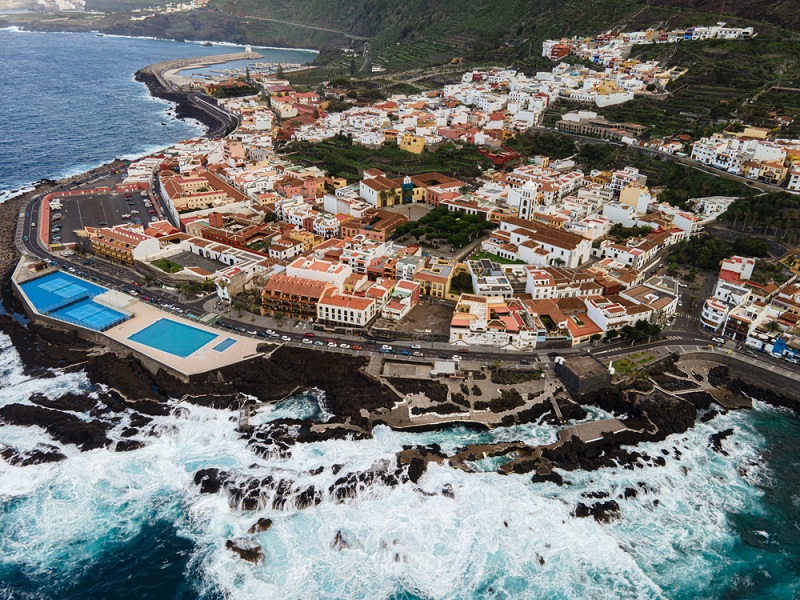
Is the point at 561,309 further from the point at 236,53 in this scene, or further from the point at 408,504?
the point at 236,53

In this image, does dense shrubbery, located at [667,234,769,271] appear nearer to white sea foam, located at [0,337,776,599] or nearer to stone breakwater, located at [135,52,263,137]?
white sea foam, located at [0,337,776,599]

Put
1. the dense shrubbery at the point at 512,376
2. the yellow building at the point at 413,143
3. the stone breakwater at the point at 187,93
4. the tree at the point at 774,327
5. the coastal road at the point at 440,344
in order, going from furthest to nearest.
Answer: the stone breakwater at the point at 187,93 → the yellow building at the point at 413,143 → the tree at the point at 774,327 → the coastal road at the point at 440,344 → the dense shrubbery at the point at 512,376

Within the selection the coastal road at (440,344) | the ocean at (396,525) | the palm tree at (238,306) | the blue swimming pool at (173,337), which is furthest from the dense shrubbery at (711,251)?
the blue swimming pool at (173,337)

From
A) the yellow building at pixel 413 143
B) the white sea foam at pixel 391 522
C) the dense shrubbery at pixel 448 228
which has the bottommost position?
the white sea foam at pixel 391 522

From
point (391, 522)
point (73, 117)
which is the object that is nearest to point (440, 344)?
point (391, 522)

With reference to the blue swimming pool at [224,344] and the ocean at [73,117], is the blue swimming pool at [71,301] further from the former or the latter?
the ocean at [73,117]

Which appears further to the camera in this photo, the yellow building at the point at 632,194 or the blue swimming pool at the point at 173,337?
the yellow building at the point at 632,194

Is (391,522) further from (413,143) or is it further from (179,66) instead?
(179,66)
